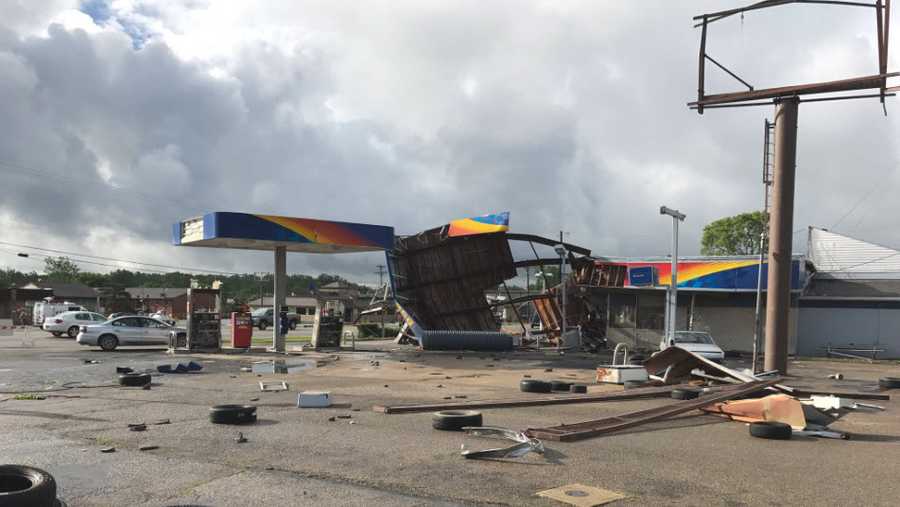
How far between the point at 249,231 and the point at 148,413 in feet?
48.3

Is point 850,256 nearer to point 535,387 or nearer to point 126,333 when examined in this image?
point 535,387

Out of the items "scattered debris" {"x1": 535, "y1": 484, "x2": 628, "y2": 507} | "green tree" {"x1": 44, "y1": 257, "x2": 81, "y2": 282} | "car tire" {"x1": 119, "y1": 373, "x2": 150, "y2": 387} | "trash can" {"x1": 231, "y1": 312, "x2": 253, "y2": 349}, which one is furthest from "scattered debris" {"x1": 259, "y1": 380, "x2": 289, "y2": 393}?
"green tree" {"x1": 44, "y1": 257, "x2": 81, "y2": 282}

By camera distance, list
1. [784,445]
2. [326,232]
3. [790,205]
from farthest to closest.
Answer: [326,232]
[790,205]
[784,445]

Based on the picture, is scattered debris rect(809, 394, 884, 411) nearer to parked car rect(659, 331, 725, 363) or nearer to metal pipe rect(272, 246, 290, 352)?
parked car rect(659, 331, 725, 363)

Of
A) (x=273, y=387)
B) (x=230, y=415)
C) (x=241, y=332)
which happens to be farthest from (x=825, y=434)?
(x=241, y=332)

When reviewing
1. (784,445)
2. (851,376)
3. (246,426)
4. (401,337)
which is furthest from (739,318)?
(246,426)

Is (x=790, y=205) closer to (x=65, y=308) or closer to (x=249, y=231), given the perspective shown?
(x=249, y=231)

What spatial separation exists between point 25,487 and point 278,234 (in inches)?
826

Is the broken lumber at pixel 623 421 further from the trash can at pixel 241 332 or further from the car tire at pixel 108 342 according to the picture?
the car tire at pixel 108 342

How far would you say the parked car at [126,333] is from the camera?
92.6 feet

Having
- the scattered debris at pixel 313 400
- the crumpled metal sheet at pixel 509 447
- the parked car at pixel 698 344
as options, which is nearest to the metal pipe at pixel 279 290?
the parked car at pixel 698 344

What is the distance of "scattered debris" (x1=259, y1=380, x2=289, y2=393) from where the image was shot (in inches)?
584

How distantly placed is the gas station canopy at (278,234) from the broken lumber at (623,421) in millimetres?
17984

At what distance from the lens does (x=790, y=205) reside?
69.8 feet
